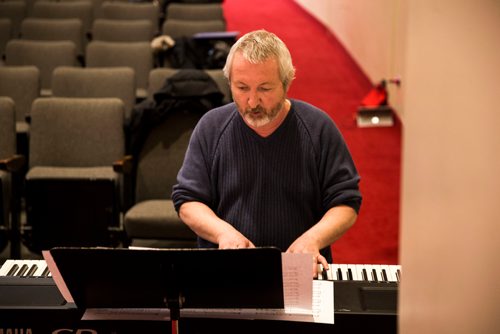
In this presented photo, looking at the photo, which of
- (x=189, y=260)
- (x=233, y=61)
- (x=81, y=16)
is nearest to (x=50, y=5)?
(x=81, y=16)

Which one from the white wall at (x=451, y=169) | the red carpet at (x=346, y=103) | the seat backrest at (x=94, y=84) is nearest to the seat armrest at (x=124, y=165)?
the seat backrest at (x=94, y=84)

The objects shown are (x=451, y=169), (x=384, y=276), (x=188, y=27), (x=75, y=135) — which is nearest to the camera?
(x=451, y=169)

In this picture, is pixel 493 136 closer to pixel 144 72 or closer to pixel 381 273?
pixel 381 273

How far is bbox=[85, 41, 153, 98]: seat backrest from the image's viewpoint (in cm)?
528

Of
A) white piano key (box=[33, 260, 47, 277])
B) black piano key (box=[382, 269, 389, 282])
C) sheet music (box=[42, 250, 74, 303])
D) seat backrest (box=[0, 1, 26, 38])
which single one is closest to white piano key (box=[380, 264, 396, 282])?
black piano key (box=[382, 269, 389, 282])

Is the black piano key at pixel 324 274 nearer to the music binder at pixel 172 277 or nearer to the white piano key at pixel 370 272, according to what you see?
the white piano key at pixel 370 272

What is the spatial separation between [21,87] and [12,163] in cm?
122

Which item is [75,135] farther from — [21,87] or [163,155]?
[21,87]

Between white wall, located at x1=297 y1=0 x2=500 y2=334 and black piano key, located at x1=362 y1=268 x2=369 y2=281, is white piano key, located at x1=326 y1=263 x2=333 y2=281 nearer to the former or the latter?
black piano key, located at x1=362 y1=268 x2=369 y2=281

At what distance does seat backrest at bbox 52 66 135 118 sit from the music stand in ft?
10.2

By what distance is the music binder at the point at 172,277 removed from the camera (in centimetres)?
138

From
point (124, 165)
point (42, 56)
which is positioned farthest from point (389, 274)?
point (42, 56)

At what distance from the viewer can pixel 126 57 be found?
5.29m

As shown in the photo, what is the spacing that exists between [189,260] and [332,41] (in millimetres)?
7064
